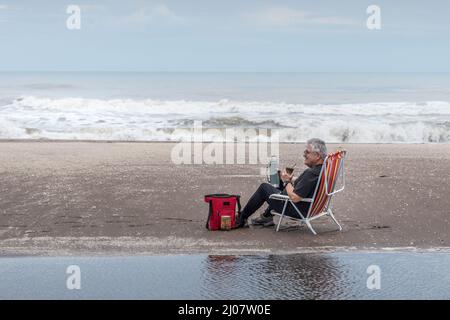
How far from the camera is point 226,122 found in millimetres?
33031

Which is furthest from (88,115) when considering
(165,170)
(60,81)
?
(60,81)

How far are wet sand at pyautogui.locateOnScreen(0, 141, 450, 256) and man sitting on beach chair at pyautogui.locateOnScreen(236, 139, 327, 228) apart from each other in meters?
0.23

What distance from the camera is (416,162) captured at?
53.0 ft

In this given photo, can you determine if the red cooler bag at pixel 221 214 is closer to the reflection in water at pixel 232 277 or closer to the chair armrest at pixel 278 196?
the chair armrest at pixel 278 196

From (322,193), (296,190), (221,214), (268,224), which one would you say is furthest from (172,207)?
(322,193)

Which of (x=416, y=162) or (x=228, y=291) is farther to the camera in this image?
(x=416, y=162)

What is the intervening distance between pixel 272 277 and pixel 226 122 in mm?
26081

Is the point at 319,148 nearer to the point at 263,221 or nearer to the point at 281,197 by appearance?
the point at 281,197

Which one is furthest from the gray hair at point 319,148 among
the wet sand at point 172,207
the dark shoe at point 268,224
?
the dark shoe at point 268,224

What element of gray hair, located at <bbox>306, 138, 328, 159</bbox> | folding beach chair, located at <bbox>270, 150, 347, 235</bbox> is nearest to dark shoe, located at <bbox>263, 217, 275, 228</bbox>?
folding beach chair, located at <bbox>270, 150, 347, 235</bbox>

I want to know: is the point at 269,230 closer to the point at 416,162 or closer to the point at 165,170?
the point at 165,170

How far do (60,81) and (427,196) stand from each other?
66329 mm

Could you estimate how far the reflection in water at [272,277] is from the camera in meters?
6.56

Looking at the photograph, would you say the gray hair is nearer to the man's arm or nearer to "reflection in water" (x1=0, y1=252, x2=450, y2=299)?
the man's arm
